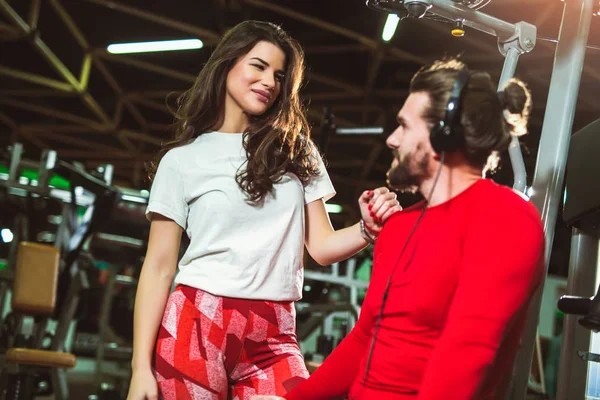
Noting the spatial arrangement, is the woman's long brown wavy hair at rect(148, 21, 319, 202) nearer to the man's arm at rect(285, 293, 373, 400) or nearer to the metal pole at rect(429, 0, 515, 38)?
the metal pole at rect(429, 0, 515, 38)

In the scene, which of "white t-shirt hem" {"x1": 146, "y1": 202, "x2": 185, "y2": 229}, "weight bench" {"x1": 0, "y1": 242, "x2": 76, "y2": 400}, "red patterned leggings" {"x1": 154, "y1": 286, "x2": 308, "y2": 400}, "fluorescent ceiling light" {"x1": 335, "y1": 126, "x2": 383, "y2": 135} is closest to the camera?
"red patterned leggings" {"x1": 154, "y1": 286, "x2": 308, "y2": 400}

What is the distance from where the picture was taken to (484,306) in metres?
0.98

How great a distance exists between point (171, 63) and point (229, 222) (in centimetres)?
843

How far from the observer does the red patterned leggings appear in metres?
1.54

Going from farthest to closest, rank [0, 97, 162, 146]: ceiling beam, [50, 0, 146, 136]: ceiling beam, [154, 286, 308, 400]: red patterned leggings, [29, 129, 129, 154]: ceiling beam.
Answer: [29, 129, 129, 154]: ceiling beam, [0, 97, 162, 146]: ceiling beam, [50, 0, 146, 136]: ceiling beam, [154, 286, 308, 400]: red patterned leggings

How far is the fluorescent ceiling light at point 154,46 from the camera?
335 inches

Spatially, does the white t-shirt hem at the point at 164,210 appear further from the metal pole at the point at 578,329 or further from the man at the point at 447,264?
the metal pole at the point at 578,329

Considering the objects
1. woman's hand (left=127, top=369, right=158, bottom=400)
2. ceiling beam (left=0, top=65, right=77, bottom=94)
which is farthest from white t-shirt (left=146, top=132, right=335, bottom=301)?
ceiling beam (left=0, top=65, right=77, bottom=94)

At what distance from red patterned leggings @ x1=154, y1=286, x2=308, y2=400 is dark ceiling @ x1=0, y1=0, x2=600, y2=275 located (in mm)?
4432

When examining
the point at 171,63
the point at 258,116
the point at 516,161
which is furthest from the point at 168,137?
the point at 171,63

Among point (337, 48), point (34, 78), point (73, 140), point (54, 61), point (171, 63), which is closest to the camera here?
point (337, 48)

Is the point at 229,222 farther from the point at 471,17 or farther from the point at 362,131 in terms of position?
the point at 362,131

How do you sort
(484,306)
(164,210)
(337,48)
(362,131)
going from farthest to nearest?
1. (337,48)
2. (362,131)
3. (164,210)
4. (484,306)

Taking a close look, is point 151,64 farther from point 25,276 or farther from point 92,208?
point 25,276
